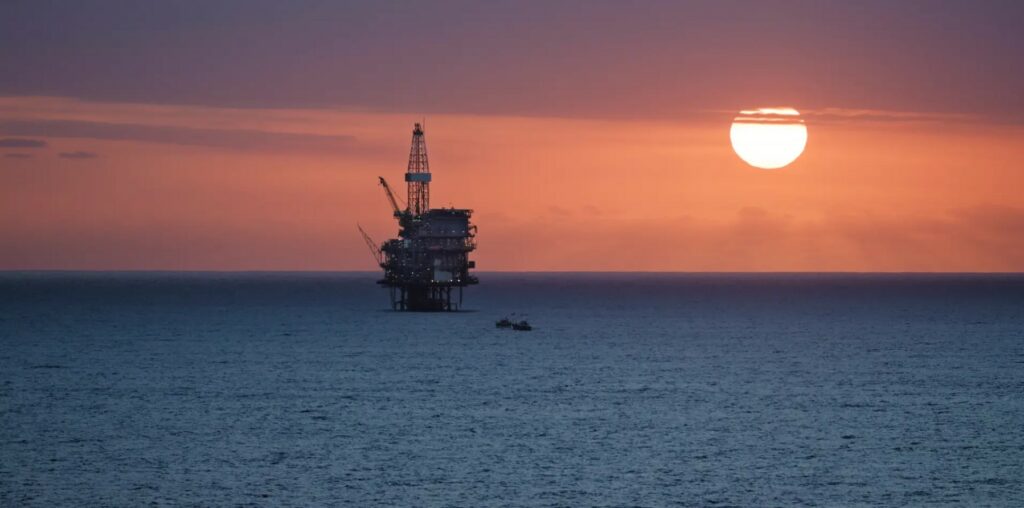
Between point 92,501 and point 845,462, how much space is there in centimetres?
3695

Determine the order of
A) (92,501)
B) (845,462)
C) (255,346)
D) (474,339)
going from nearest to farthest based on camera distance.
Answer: (92,501) < (845,462) < (255,346) < (474,339)

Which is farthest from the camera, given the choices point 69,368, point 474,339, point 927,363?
point 474,339

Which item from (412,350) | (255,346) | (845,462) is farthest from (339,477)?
(255,346)

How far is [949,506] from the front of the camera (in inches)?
2222

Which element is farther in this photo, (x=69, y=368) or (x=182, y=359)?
(x=182, y=359)

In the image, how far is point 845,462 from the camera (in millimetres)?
67750

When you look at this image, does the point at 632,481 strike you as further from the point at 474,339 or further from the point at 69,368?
the point at 474,339

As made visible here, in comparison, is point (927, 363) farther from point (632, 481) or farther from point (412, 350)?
point (632, 481)

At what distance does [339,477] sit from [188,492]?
7458 millimetres

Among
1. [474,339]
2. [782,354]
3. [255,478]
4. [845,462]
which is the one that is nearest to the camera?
[255,478]

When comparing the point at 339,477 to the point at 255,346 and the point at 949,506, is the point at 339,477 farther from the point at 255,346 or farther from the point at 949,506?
the point at 255,346

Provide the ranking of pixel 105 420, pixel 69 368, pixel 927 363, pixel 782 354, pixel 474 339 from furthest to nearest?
pixel 474 339
pixel 782 354
pixel 927 363
pixel 69 368
pixel 105 420

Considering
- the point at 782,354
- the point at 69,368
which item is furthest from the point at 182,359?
the point at 782,354

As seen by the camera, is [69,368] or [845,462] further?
[69,368]
